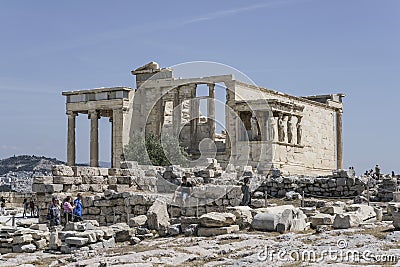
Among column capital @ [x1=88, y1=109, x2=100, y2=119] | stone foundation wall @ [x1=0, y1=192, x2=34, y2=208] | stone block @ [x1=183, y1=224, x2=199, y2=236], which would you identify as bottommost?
stone foundation wall @ [x1=0, y1=192, x2=34, y2=208]

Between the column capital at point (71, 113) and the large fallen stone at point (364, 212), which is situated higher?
the column capital at point (71, 113)

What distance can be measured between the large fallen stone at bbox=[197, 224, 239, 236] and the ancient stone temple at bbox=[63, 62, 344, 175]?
2087cm

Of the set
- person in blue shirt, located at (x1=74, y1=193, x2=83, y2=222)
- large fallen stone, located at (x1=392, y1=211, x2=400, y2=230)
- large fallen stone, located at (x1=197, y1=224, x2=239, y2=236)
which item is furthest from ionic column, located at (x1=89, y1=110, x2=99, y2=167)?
large fallen stone, located at (x1=392, y1=211, x2=400, y2=230)

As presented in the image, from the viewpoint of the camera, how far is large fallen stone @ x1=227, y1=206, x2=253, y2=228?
12.8 metres

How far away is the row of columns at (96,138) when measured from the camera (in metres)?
38.4

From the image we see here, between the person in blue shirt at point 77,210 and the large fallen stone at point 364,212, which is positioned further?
the person in blue shirt at point 77,210

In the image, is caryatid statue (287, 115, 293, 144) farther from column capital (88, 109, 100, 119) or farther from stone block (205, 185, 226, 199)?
stone block (205, 185, 226, 199)

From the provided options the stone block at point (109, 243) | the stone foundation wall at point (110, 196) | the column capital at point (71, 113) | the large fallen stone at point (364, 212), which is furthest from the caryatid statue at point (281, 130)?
the stone block at point (109, 243)

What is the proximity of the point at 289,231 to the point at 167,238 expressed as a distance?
2.34 meters

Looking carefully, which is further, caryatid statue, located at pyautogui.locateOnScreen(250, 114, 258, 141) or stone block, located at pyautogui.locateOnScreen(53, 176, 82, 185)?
caryatid statue, located at pyautogui.locateOnScreen(250, 114, 258, 141)

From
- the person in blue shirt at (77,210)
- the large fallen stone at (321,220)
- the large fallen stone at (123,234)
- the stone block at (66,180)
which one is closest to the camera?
the large fallen stone at (321,220)

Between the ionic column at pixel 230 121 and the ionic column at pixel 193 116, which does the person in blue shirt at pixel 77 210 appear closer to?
the ionic column at pixel 230 121

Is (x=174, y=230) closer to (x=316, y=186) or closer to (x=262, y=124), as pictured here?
(x=316, y=186)

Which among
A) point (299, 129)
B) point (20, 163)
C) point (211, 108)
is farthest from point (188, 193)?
point (20, 163)
